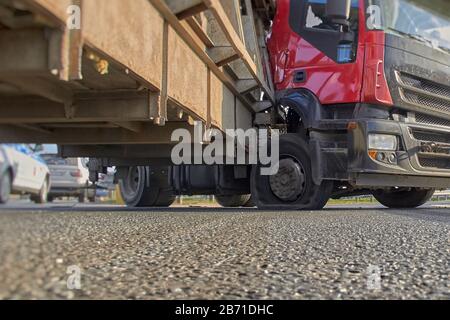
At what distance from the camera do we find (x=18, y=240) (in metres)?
1.28

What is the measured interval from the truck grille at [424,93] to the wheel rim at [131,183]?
4602 mm

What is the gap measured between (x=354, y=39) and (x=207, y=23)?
237 cm

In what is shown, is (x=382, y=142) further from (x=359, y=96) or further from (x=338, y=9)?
(x=338, y=9)

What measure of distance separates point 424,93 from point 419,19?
93cm

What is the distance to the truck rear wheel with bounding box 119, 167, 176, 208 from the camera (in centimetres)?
816

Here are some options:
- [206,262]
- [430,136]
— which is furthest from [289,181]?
[206,262]

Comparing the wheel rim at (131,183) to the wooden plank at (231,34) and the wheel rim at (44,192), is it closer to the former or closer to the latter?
the wooden plank at (231,34)

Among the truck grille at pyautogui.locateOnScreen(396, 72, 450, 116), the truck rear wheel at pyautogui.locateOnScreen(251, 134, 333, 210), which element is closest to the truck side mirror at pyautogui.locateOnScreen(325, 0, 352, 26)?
the truck grille at pyautogui.locateOnScreen(396, 72, 450, 116)

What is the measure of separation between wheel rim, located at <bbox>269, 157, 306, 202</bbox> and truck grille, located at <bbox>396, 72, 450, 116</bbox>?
156 cm

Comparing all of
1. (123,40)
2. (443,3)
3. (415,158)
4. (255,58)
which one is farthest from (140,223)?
(443,3)

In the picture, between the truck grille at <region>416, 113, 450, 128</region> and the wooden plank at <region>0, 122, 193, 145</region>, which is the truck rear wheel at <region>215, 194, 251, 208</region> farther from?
the wooden plank at <region>0, 122, 193, 145</region>

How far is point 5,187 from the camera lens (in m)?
1.30
